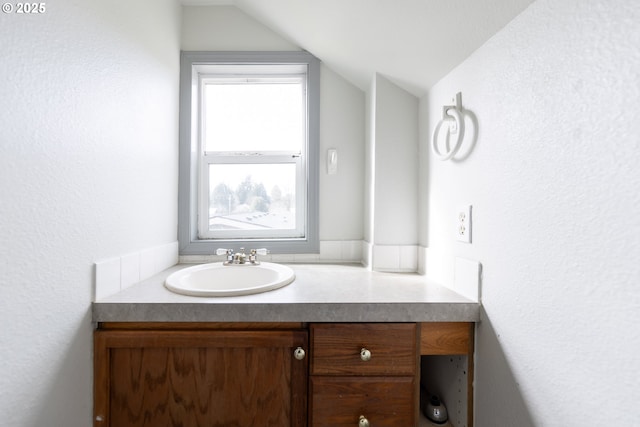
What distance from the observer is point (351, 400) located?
3.02 feet

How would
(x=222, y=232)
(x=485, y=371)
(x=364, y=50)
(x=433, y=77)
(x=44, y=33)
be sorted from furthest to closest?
(x=222, y=232), (x=364, y=50), (x=433, y=77), (x=485, y=371), (x=44, y=33)

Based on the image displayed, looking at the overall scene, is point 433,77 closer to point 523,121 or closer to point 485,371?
point 523,121

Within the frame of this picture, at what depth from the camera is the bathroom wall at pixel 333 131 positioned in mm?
1587

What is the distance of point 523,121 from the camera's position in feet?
2.44

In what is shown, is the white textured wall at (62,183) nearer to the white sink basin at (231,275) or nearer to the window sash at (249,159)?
the white sink basin at (231,275)

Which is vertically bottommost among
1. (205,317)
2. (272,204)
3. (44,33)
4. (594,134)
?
(205,317)

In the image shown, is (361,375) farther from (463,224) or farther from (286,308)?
(463,224)

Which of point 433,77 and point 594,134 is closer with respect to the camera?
point 594,134

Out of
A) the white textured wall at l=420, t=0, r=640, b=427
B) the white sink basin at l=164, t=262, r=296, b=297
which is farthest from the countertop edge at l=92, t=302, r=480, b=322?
the white sink basin at l=164, t=262, r=296, b=297

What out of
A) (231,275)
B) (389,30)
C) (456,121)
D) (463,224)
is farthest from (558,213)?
(231,275)

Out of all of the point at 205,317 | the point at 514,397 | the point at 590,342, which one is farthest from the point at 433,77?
the point at 205,317

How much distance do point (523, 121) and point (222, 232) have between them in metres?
1.48

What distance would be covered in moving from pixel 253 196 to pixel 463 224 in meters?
1.15

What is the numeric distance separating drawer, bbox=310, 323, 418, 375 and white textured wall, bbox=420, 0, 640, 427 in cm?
27
